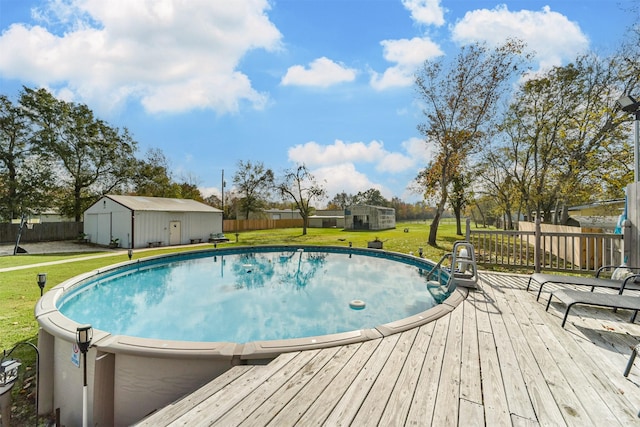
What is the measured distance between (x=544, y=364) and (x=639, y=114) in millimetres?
5299

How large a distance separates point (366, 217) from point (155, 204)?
18860mm

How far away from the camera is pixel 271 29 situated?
7.88 meters

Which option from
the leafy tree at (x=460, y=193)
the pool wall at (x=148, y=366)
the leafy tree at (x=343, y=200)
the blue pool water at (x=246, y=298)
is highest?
the leafy tree at (x=343, y=200)

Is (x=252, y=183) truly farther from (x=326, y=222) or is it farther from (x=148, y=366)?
(x=148, y=366)

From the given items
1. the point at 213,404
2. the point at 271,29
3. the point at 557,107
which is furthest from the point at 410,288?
the point at 557,107

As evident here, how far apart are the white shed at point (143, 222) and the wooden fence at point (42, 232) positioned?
7.60 ft

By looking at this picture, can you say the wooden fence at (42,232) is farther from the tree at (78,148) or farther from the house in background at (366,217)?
the house in background at (366,217)

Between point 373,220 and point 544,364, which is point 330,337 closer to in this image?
point 544,364

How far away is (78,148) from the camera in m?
19.8

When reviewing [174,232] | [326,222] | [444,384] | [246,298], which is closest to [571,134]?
[246,298]

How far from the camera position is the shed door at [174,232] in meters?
16.3

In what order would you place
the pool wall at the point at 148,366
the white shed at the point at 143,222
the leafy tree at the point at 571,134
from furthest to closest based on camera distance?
the white shed at the point at 143,222 < the leafy tree at the point at 571,134 < the pool wall at the point at 148,366

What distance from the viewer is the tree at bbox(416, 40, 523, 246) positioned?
13.7 m

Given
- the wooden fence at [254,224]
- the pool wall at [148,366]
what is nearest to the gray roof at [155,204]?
the wooden fence at [254,224]
